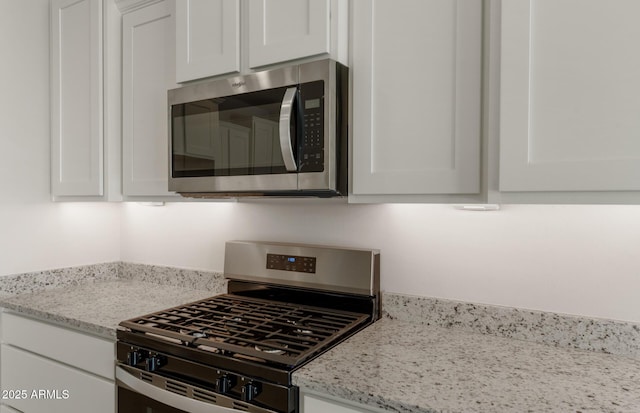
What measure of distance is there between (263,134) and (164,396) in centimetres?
92

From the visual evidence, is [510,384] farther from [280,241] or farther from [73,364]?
[73,364]

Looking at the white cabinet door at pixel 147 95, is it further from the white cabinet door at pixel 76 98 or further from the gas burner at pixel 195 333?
the gas burner at pixel 195 333

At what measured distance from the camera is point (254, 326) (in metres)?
1.46

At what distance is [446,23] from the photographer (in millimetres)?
1204

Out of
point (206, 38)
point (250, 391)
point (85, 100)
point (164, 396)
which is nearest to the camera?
point (250, 391)

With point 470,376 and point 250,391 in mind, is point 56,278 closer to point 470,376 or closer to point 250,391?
point 250,391

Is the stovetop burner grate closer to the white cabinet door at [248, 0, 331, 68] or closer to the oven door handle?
the oven door handle

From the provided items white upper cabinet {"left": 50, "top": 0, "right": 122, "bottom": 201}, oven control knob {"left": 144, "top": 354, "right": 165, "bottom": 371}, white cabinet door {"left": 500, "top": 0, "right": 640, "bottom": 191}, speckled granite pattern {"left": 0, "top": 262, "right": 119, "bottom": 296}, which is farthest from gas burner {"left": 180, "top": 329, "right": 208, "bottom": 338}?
speckled granite pattern {"left": 0, "top": 262, "right": 119, "bottom": 296}

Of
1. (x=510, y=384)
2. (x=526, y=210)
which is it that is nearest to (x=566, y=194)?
(x=526, y=210)

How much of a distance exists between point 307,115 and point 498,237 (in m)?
0.78

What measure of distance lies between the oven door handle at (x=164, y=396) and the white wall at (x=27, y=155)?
1.04 m

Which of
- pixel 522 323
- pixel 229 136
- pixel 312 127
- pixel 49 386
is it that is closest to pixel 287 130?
pixel 312 127

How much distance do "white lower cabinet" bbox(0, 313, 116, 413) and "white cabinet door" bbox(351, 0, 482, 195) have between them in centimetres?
121

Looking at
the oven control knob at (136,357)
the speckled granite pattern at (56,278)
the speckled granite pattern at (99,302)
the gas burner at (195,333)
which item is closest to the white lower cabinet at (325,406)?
the gas burner at (195,333)
